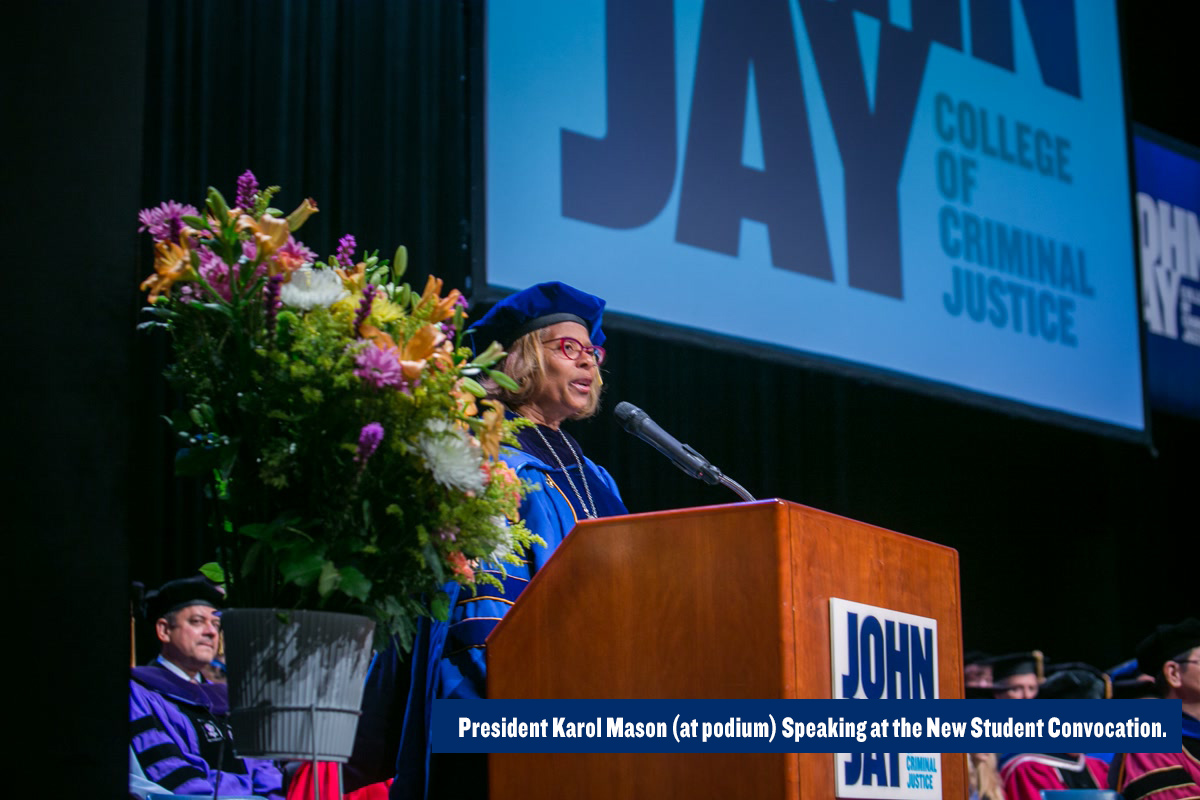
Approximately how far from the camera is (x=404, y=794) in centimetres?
206

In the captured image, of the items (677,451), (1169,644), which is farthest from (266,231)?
(1169,644)

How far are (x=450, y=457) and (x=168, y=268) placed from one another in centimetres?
35

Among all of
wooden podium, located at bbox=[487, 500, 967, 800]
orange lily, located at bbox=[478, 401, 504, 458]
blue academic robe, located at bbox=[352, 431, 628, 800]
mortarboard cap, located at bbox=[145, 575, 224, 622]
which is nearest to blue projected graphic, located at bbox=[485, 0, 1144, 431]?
mortarboard cap, located at bbox=[145, 575, 224, 622]

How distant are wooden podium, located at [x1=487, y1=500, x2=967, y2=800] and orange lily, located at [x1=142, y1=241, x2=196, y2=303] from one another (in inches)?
25.0

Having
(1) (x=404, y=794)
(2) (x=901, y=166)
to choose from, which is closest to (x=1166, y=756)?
(2) (x=901, y=166)

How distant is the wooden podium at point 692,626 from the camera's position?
66.3 inches

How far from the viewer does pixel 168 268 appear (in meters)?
1.49

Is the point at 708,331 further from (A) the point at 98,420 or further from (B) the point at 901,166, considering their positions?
(A) the point at 98,420

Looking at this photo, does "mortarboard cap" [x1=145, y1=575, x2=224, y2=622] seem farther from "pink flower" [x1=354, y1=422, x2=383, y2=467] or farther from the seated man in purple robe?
"pink flower" [x1=354, y1=422, x2=383, y2=467]

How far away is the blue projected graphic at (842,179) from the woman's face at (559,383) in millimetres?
1770

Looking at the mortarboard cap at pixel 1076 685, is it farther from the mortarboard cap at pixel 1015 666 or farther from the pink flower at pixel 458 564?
the pink flower at pixel 458 564

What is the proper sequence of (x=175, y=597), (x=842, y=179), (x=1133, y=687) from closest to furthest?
(x=175, y=597) → (x=842, y=179) → (x=1133, y=687)

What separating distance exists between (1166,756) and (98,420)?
4.07 metres

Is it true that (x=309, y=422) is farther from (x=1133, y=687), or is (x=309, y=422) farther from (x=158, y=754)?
(x=1133, y=687)
